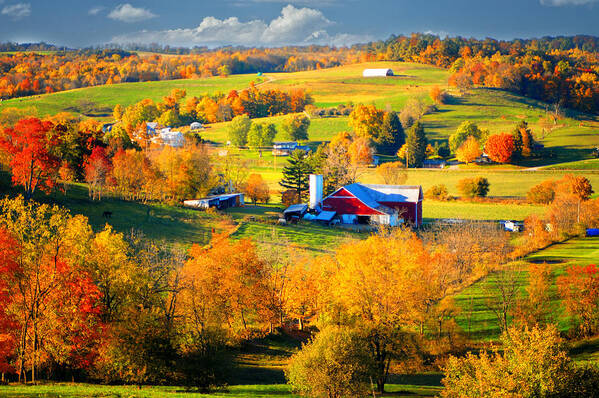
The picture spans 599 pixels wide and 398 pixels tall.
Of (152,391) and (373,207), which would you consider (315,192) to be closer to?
(373,207)

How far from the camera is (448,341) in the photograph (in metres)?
39.5

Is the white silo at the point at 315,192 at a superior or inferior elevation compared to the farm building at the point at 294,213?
superior

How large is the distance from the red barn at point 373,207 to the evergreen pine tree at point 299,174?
12.6 metres

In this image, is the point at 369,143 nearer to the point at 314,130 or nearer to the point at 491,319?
the point at 314,130

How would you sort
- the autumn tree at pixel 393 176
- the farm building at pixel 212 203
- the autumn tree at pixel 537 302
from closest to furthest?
the autumn tree at pixel 537 302 → the farm building at pixel 212 203 → the autumn tree at pixel 393 176

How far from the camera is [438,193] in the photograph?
288 feet

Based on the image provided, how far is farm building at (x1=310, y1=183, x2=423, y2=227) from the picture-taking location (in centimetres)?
7038

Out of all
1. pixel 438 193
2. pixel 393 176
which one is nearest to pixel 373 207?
pixel 438 193

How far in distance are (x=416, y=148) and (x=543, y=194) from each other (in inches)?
1385

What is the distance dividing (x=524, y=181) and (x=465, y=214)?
22806 mm

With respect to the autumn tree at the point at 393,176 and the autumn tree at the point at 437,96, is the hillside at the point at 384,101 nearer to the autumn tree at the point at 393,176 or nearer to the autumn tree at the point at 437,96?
the autumn tree at the point at 437,96

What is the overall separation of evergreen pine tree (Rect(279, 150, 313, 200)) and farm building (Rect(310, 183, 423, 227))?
1254 cm

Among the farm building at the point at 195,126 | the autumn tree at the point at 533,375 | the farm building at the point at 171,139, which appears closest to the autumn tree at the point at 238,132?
the farm building at the point at 171,139

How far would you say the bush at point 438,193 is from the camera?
87000mm
